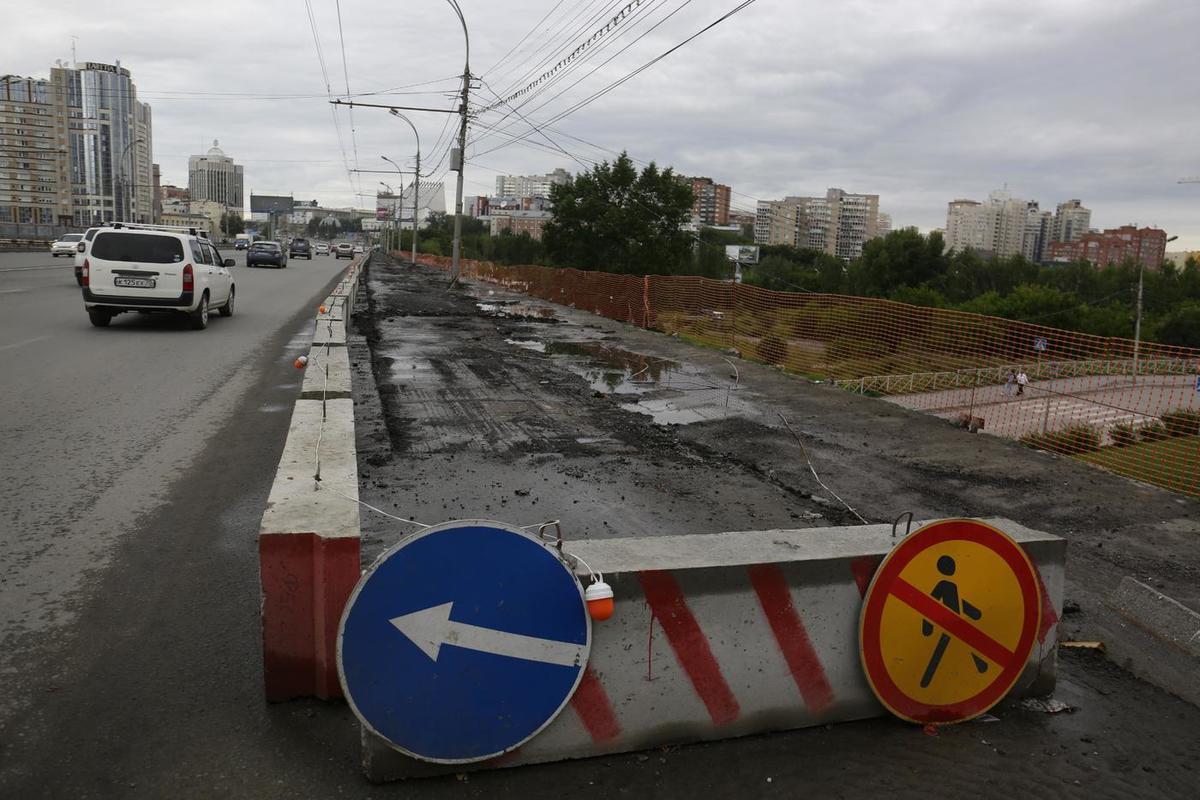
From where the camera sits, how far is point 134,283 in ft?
51.5

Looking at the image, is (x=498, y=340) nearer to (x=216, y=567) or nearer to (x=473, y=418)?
(x=473, y=418)

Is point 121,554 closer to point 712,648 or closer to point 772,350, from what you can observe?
point 712,648

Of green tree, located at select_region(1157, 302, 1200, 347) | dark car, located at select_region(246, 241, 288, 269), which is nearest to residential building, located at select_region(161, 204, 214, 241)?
dark car, located at select_region(246, 241, 288, 269)

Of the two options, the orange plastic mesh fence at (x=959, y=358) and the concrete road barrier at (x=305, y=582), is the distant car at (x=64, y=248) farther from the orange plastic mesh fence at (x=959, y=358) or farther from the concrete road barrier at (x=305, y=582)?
the concrete road barrier at (x=305, y=582)

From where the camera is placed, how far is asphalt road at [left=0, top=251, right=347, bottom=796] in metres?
3.19

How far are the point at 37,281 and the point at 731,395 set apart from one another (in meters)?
23.8

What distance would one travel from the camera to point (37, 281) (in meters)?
26.6

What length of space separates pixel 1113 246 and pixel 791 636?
502 feet

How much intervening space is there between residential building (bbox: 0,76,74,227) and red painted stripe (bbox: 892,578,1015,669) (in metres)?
94.5

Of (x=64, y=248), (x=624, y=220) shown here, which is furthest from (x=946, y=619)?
(x=624, y=220)

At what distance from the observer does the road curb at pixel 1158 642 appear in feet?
12.7

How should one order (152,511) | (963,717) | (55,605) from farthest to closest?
(152,511) → (55,605) → (963,717)

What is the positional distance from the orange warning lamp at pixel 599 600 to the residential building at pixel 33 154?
94153 mm

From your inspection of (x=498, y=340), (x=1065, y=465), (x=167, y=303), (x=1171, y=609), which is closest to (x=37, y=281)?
(x=167, y=303)
